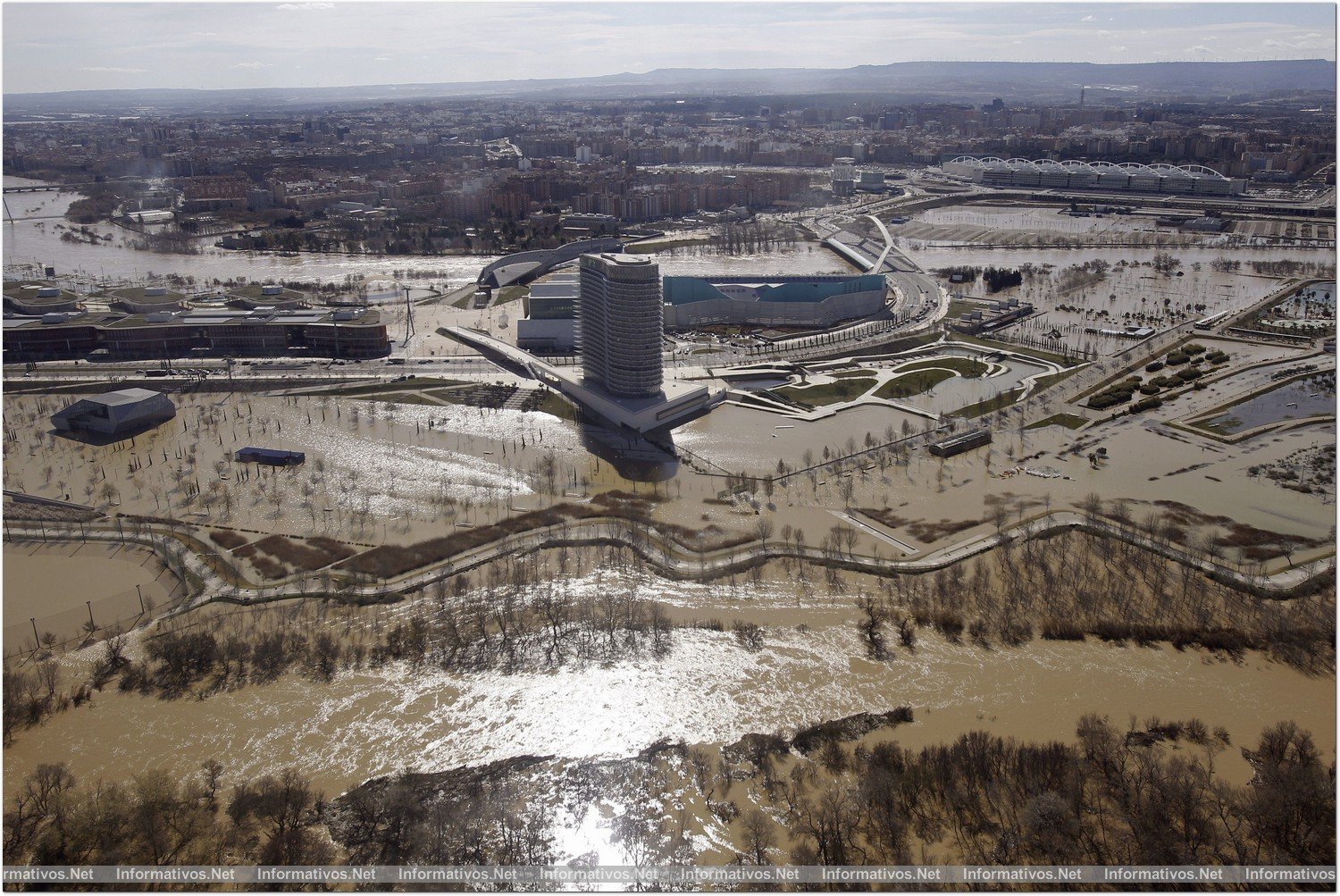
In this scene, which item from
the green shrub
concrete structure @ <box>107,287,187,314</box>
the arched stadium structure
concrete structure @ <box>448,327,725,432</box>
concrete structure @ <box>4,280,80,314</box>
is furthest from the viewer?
the arched stadium structure

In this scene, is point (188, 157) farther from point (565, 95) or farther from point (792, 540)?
point (565, 95)

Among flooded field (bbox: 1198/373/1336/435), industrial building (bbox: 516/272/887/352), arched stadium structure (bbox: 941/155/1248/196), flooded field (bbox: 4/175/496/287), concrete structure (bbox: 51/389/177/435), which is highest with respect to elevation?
arched stadium structure (bbox: 941/155/1248/196)

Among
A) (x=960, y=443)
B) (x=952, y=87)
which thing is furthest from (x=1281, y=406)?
(x=952, y=87)

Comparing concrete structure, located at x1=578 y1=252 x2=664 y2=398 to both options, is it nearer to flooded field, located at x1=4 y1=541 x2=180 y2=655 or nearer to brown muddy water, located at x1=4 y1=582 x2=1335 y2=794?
brown muddy water, located at x1=4 y1=582 x2=1335 y2=794

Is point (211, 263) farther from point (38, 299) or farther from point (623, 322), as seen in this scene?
point (623, 322)

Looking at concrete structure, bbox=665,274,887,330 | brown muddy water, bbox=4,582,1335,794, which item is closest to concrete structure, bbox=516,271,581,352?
concrete structure, bbox=665,274,887,330

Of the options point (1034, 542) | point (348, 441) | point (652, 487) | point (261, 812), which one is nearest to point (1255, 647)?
point (1034, 542)

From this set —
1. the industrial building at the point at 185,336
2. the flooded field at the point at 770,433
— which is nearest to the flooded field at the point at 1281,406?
the flooded field at the point at 770,433
